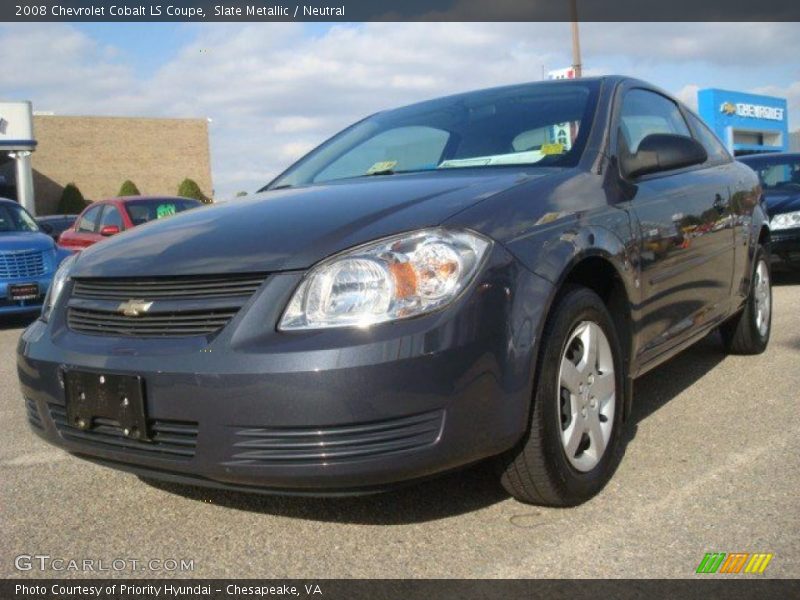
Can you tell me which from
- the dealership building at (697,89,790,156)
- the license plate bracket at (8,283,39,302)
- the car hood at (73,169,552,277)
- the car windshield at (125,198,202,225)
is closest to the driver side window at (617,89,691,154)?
the car hood at (73,169,552,277)

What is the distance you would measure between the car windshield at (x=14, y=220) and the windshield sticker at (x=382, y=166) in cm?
754

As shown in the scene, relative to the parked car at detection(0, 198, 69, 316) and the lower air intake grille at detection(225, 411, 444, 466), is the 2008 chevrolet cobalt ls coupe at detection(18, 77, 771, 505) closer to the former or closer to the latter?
the lower air intake grille at detection(225, 411, 444, 466)

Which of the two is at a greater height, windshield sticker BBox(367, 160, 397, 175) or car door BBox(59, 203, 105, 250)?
windshield sticker BBox(367, 160, 397, 175)

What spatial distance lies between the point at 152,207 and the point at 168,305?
34.6 ft

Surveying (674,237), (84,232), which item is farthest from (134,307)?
(84,232)

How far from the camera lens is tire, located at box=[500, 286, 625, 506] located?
269cm

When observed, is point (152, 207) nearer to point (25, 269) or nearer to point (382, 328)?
point (25, 269)

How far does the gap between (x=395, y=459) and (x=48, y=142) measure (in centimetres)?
4250

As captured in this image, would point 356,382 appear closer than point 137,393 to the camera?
Yes

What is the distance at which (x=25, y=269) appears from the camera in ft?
30.2

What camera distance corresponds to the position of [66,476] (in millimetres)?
3508

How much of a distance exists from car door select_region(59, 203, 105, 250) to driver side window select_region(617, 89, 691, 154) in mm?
9494

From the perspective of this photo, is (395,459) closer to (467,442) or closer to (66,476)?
(467,442)

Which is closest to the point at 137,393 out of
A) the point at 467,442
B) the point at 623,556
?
the point at 467,442
